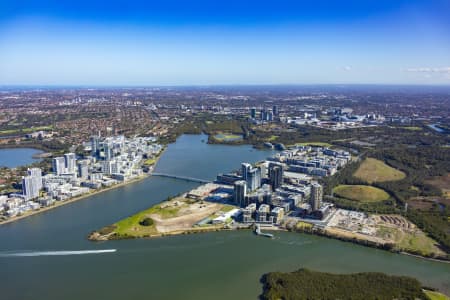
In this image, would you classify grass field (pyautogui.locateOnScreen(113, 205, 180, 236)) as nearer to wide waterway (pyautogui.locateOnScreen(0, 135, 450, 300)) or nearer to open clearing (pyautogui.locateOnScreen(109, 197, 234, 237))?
→ open clearing (pyautogui.locateOnScreen(109, 197, 234, 237))

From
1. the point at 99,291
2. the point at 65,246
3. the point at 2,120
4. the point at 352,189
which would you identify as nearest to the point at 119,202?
the point at 65,246

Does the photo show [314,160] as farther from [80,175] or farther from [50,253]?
[50,253]

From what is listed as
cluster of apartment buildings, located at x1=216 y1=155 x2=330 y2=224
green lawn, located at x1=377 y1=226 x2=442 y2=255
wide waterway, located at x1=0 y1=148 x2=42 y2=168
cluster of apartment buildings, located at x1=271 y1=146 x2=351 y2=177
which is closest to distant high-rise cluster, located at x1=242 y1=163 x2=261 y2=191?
cluster of apartment buildings, located at x1=216 y1=155 x2=330 y2=224

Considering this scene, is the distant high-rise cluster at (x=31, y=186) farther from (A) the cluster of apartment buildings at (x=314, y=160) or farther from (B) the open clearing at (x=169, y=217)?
(A) the cluster of apartment buildings at (x=314, y=160)

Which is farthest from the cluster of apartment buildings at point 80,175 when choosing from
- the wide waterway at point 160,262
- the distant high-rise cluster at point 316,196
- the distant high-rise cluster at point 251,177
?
the distant high-rise cluster at point 316,196

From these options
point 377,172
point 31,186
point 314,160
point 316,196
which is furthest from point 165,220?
point 377,172

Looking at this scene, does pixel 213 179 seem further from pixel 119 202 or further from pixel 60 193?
pixel 60 193
